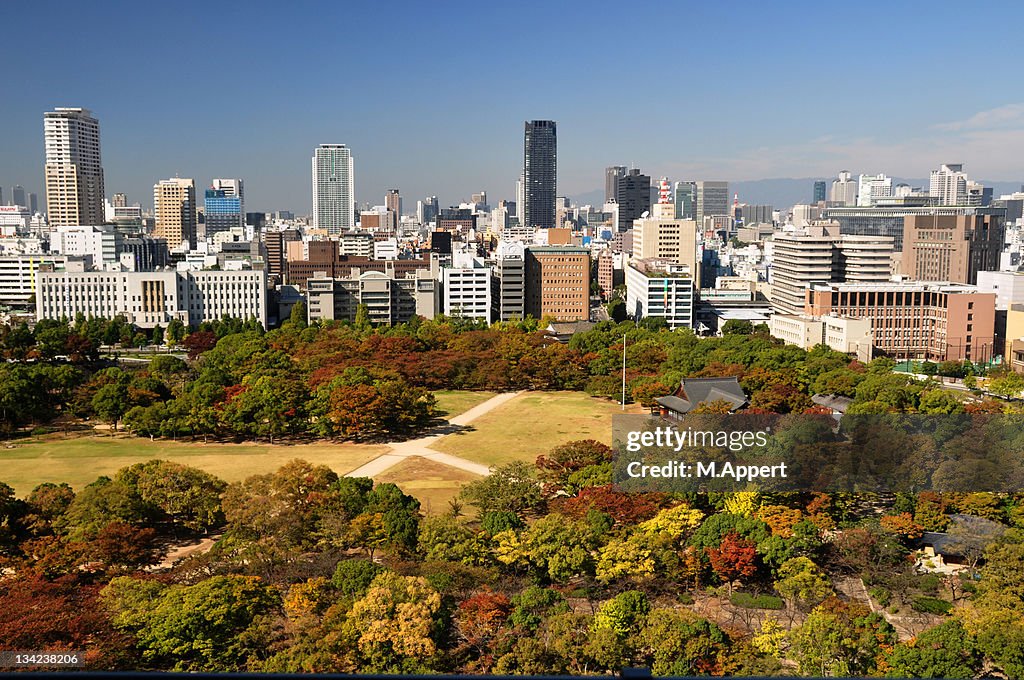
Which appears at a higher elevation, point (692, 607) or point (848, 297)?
point (848, 297)

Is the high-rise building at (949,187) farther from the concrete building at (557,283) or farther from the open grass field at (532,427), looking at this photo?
the open grass field at (532,427)

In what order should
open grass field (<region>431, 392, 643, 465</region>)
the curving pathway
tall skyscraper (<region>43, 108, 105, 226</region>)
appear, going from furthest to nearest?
tall skyscraper (<region>43, 108, 105, 226</region>), open grass field (<region>431, 392, 643, 465</region>), the curving pathway

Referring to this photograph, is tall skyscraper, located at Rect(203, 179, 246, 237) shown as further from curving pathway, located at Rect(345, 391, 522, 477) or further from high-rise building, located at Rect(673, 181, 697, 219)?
curving pathway, located at Rect(345, 391, 522, 477)

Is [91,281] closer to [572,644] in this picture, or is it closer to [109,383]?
[109,383]

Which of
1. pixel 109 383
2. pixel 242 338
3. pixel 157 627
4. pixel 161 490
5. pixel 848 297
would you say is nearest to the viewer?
pixel 157 627

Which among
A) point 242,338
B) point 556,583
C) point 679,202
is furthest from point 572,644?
point 679,202

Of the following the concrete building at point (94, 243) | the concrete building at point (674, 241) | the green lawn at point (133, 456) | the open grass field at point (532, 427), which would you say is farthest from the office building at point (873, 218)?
the green lawn at point (133, 456)

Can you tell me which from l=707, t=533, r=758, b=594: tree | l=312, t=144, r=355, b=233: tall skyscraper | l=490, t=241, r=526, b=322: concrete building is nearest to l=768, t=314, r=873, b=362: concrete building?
l=490, t=241, r=526, b=322: concrete building
